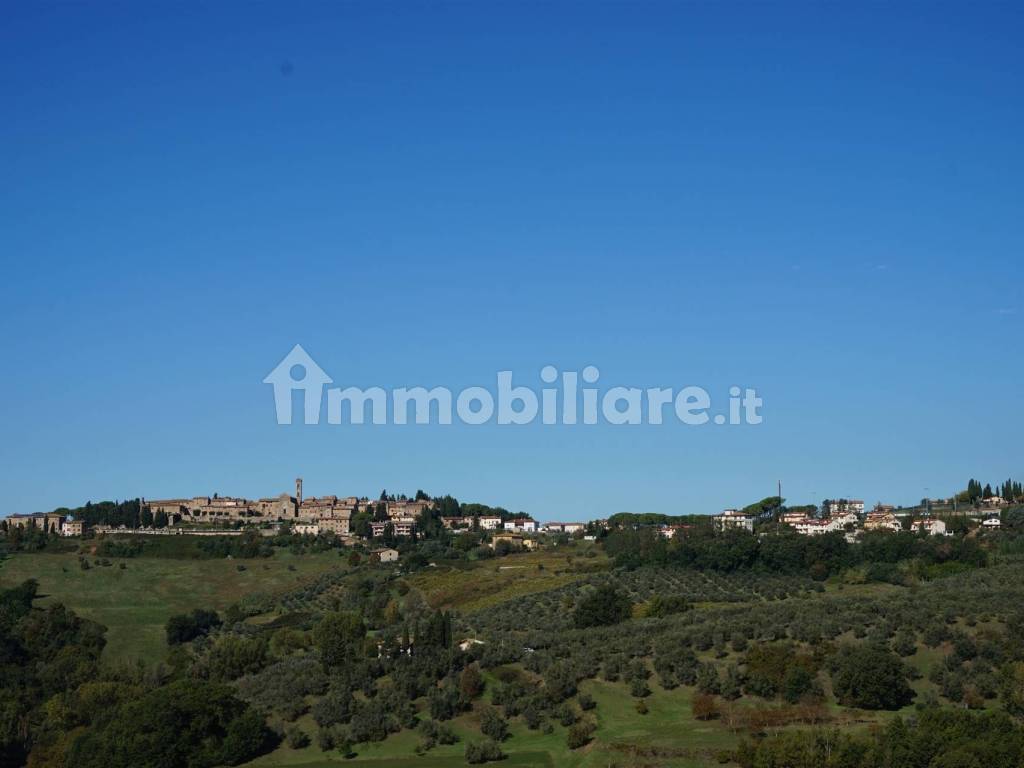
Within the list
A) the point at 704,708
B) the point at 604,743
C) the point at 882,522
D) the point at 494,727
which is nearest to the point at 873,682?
the point at 704,708

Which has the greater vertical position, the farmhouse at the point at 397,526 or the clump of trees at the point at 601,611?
the farmhouse at the point at 397,526

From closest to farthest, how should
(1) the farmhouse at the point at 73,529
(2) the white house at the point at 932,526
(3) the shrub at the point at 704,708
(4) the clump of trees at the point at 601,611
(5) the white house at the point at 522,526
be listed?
(3) the shrub at the point at 704,708 → (4) the clump of trees at the point at 601,611 → (2) the white house at the point at 932,526 → (1) the farmhouse at the point at 73,529 → (5) the white house at the point at 522,526

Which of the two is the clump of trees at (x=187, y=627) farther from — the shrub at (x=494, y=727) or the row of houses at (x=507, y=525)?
the row of houses at (x=507, y=525)

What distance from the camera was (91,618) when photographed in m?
99.2

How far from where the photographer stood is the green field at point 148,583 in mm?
101250

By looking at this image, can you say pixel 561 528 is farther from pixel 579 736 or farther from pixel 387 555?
pixel 579 736

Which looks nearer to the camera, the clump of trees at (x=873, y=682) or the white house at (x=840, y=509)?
the clump of trees at (x=873, y=682)

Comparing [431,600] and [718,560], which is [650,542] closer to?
[718,560]

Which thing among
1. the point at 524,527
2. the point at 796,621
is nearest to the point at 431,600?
the point at 796,621

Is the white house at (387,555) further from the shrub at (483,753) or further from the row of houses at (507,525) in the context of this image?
the shrub at (483,753)

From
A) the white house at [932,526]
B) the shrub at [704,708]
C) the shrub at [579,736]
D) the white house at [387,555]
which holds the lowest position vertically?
the shrub at [579,736]

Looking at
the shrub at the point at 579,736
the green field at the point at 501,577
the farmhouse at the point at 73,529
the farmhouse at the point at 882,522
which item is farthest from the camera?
the farmhouse at the point at 73,529

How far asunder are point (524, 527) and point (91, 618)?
9534 centimetres

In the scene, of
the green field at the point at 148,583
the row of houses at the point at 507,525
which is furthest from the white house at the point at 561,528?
the green field at the point at 148,583
